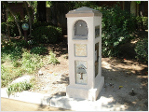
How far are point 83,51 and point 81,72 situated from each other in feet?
1.72

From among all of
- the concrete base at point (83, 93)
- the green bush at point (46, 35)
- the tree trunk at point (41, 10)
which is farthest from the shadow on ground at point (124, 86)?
the tree trunk at point (41, 10)

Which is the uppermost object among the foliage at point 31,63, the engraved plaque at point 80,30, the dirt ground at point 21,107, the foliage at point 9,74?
the engraved plaque at point 80,30

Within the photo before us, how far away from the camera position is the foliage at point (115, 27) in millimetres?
6359

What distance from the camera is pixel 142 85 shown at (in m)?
4.76

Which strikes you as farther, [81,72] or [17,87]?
[17,87]

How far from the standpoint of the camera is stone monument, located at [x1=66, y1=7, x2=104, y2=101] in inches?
142

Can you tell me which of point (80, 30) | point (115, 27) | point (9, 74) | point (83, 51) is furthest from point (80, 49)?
point (115, 27)

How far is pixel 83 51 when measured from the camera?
3.79 meters

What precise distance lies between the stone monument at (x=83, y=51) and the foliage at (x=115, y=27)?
254 centimetres

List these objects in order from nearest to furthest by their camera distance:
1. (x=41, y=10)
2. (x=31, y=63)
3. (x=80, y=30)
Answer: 1. (x=80, y=30)
2. (x=31, y=63)
3. (x=41, y=10)

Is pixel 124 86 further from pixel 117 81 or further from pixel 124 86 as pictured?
pixel 117 81

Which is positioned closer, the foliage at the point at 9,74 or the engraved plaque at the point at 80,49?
the engraved plaque at the point at 80,49

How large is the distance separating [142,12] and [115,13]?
293 inches

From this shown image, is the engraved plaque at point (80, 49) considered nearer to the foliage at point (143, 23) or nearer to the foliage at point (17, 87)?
the foliage at point (17, 87)
